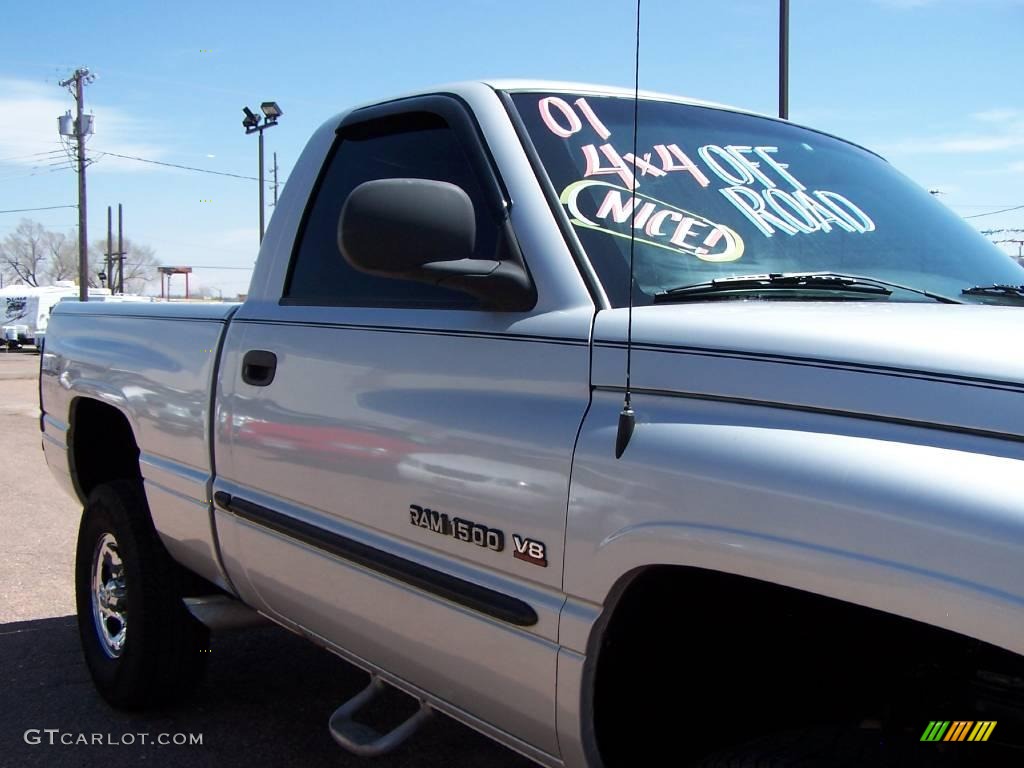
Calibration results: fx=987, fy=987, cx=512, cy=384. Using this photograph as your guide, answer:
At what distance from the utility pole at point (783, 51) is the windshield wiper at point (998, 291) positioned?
9.08 meters

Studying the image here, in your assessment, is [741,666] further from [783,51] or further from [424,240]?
[783,51]

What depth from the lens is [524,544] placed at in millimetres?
1892

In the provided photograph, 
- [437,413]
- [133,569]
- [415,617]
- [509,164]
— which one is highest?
[509,164]

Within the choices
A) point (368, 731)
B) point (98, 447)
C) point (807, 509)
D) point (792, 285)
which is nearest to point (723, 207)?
point (792, 285)

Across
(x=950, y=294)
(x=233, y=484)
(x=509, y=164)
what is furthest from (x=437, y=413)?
(x=950, y=294)

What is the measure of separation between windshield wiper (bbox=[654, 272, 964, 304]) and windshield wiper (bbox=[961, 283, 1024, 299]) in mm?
137

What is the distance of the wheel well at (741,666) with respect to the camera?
5.72 feet

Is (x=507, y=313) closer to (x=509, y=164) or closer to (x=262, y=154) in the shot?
(x=509, y=164)

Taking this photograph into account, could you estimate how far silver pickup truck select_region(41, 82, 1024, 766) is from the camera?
56.7 inches

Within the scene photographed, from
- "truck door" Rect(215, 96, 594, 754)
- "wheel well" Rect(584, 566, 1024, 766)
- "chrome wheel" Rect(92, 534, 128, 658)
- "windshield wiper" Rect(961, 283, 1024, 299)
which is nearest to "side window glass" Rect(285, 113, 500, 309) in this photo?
"truck door" Rect(215, 96, 594, 754)

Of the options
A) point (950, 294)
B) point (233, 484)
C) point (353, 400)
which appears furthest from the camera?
point (233, 484)

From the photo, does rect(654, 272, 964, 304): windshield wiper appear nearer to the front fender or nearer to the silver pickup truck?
the silver pickup truck

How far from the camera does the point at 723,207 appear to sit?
7.43ft

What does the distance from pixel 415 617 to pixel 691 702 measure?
2.05ft
